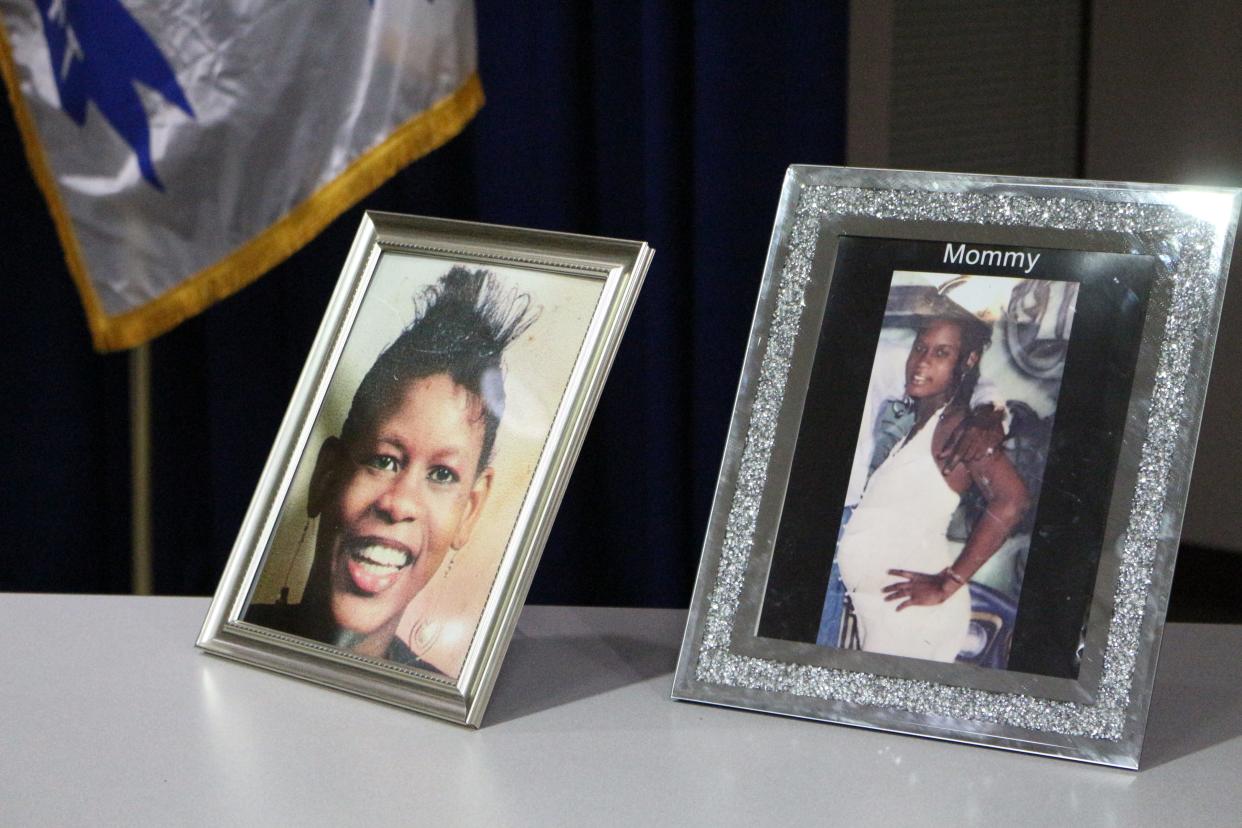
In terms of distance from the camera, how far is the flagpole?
5.22 feet

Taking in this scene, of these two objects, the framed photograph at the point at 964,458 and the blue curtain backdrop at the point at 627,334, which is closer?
the framed photograph at the point at 964,458

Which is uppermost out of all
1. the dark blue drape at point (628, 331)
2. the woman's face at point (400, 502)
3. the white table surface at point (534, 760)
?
the dark blue drape at point (628, 331)

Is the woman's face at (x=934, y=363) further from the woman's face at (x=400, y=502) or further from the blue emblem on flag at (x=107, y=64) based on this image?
the blue emblem on flag at (x=107, y=64)

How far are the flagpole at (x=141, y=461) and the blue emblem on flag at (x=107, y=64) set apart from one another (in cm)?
34

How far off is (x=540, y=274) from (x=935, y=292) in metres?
0.24

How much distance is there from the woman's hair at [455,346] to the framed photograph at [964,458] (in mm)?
150

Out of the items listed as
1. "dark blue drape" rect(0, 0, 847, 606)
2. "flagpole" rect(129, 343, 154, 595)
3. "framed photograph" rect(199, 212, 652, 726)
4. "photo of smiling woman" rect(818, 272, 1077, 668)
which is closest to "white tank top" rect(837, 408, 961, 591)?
"photo of smiling woman" rect(818, 272, 1077, 668)

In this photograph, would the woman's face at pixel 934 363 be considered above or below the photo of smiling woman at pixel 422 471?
above

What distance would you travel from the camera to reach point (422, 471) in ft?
2.43

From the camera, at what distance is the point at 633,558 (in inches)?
61.8

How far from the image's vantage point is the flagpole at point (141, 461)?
1.59m

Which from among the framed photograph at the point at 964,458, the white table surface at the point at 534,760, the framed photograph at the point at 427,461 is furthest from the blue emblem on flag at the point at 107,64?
the framed photograph at the point at 964,458

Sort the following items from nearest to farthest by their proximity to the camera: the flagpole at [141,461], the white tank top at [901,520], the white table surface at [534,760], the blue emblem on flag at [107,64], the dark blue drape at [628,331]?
the white table surface at [534,760]
the white tank top at [901,520]
the blue emblem on flag at [107,64]
the dark blue drape at [628,331]
the flagpole at [141,461]

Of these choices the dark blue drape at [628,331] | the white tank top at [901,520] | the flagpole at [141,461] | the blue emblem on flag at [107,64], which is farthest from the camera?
the flagpole at [141,461]
